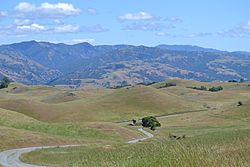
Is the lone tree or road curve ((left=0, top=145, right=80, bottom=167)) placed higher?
road curve ((left=0, top=145, right=80, bottom=167))

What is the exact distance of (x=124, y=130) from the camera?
100062mm

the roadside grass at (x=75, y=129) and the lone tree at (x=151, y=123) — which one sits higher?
the roadside grass at (x=75, y=129)

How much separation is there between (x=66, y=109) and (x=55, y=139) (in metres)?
86.8

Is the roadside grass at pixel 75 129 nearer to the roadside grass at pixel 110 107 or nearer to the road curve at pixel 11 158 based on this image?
the road curve at pixel 11 158

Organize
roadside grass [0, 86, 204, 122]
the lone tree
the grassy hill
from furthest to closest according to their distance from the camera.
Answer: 1. roadside grass [0, 86, 204, 122]
2. the lone tree
3. the grassy hill

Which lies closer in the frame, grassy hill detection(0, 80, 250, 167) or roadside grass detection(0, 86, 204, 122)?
grassy hill detection(0, 80, 250, 167)

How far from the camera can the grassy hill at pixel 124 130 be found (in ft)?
65.7

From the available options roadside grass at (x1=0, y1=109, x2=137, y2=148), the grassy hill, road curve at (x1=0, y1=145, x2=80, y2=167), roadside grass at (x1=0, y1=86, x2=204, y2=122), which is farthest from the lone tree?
road curve at (x1=0, y1=145, x2=80, y2=167)

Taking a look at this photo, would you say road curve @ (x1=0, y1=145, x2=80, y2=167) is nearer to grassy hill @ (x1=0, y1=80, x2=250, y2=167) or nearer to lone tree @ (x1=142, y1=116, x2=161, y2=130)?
grassy hill @ (x1=0, y1=80, x2=250, y2=167)

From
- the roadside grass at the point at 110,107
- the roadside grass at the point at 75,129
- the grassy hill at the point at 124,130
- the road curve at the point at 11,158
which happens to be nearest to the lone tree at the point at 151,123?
the grassy hill at the point at 124,130

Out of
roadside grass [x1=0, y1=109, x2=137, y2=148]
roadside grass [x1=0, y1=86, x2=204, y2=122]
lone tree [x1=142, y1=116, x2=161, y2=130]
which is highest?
roadside grass [x1=0, y1=109, x2=137, y2=148]

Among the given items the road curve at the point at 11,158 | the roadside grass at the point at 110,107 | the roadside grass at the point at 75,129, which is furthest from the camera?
the roadside grass at the point at 110,107

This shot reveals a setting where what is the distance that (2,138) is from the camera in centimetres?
7012

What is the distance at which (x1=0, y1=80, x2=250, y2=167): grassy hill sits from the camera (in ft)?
65.7
